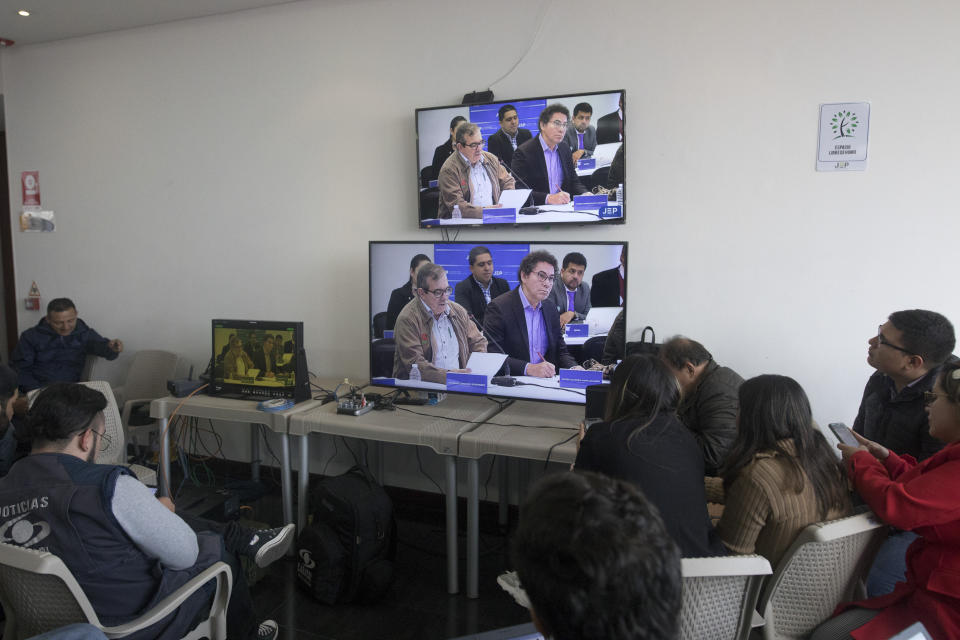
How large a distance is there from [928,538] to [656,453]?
702 mm

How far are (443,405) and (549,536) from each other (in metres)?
2.44

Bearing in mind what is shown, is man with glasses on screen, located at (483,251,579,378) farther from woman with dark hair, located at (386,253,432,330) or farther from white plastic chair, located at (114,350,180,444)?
white plastic chair, located at (114,350,180,444)

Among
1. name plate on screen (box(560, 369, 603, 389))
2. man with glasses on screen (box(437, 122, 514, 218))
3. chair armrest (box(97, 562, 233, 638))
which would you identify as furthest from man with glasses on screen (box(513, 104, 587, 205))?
chair armrest (box(97, 562, 233, 638))

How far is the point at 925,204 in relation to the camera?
2740mm

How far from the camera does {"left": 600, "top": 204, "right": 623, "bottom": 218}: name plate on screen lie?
3.08 meters

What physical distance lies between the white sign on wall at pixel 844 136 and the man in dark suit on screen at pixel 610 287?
3.44 feet

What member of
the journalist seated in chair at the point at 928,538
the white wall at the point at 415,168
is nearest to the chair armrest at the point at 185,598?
the journalist seated in chair at the point at 928,538

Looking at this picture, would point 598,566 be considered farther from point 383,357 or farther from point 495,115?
point 495,115

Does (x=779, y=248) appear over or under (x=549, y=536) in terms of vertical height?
over

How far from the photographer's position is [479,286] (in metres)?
3.04

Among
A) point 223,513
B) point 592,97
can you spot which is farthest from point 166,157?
point 592,97

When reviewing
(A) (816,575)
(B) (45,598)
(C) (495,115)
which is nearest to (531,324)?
(C) (495,115)

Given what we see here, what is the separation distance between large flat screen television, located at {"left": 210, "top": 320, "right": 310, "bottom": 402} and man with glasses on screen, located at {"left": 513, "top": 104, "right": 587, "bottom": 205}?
4.64 ft

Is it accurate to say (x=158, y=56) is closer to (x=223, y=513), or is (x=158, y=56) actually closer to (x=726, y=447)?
(x=223, y=513)
